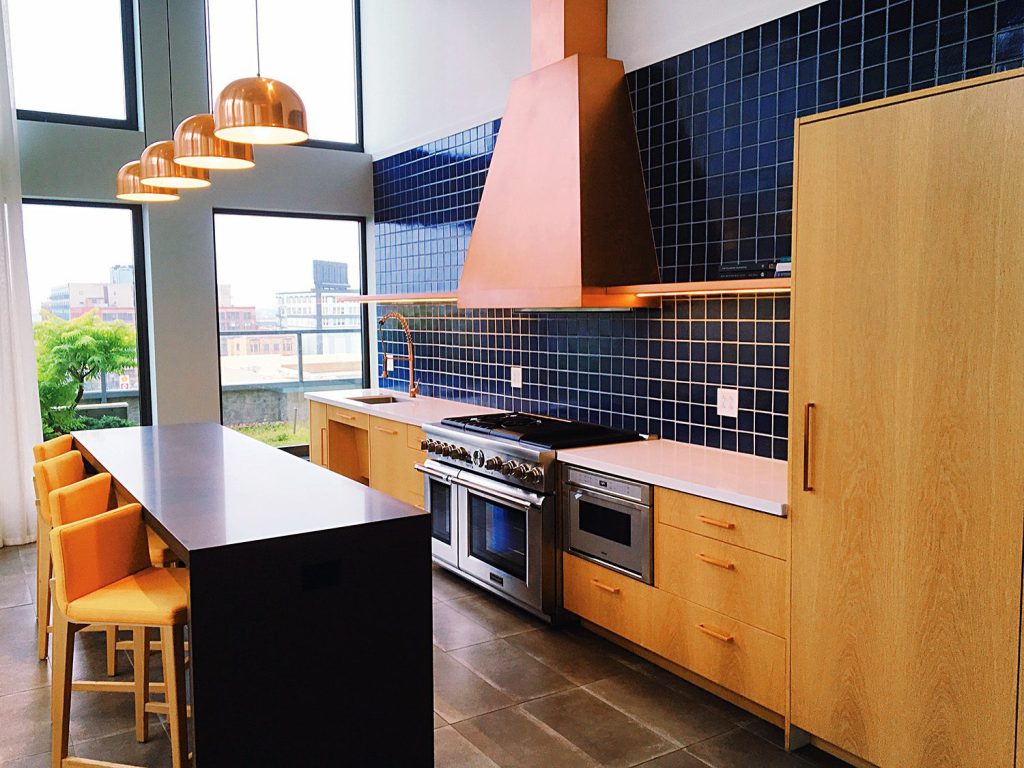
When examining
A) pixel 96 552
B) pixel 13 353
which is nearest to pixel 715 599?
pixel 96 552

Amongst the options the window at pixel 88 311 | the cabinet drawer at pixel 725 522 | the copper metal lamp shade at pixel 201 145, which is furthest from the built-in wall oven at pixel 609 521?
the window at pixel 88 311

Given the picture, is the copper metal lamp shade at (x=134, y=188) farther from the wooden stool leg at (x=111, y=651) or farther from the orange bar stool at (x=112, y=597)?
the wooden stool leg at (x=111, y=651)

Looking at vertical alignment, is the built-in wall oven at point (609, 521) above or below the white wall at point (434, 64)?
below

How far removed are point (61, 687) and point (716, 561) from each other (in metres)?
2.12

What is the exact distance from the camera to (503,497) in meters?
3.96

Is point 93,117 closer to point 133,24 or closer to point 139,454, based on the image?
point 133,24

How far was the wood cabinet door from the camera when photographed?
593 centimetres

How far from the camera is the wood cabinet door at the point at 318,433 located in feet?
19.5

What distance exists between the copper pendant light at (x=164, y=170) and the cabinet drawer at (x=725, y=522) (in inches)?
86.9

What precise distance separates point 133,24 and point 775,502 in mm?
5122

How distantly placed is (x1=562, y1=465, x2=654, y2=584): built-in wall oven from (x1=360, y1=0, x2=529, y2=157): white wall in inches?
97.0

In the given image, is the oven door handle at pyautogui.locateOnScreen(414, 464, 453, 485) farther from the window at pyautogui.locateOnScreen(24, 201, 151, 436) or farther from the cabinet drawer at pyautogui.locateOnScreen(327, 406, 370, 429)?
the window at pyautogui.locateOnScreen(24, 201, 151, 436)

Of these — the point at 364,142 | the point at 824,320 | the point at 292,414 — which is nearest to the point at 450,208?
the point at 364,142

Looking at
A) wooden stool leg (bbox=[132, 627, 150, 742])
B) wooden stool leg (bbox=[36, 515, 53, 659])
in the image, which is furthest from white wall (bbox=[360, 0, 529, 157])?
wooden stool leg (bbox=[132, 627, 150, 742])
